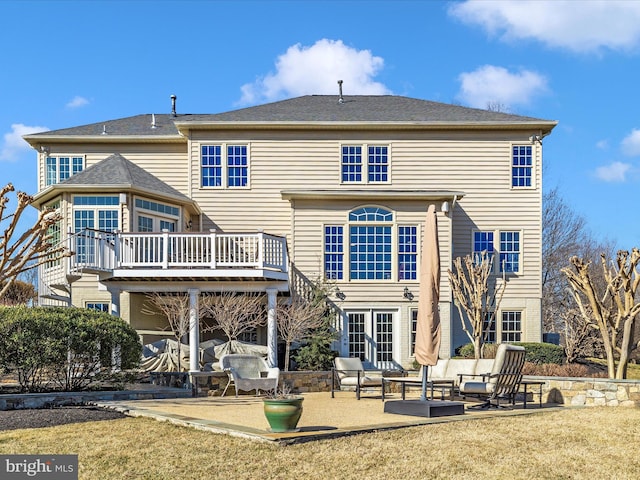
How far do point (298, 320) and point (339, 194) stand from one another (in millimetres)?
4317

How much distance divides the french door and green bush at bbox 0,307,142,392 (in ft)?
28.6

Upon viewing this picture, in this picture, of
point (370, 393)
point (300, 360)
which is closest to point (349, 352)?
point (300, 360)

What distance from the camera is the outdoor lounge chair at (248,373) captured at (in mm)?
15773

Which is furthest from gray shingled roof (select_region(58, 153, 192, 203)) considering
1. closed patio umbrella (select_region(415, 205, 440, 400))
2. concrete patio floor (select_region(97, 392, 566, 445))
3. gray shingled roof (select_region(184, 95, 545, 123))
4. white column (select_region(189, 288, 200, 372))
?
closed patio umbrella (select_region(415, 205, 440, 400))

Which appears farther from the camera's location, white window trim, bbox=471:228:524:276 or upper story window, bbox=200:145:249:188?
upper story window, bbox=200:145:249:188

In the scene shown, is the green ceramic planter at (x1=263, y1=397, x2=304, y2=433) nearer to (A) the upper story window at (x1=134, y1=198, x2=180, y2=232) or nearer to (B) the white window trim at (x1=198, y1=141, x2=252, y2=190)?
(A) the upper story window at (x1=134, y1=198, x2=180, y2=232)

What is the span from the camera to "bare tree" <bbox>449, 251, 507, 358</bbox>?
21.1 metres

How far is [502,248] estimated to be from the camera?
23609mm

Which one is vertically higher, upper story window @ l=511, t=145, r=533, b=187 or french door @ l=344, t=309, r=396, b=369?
upper story window @ l=511, t=145, r=533, b=187

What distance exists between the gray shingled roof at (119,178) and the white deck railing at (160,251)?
2477 mm

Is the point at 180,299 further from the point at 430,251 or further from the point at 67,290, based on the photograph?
the point at 430,251

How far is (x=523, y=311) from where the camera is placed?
76.8 ft

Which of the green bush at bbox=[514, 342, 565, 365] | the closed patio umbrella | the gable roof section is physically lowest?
the green bush at bbox=[514, 342, 565, 365]

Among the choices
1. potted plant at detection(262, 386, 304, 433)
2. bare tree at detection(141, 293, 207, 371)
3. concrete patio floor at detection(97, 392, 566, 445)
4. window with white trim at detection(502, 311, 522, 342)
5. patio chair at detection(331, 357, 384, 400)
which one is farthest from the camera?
window with white trim at detection(502, 311, 522, 342)
